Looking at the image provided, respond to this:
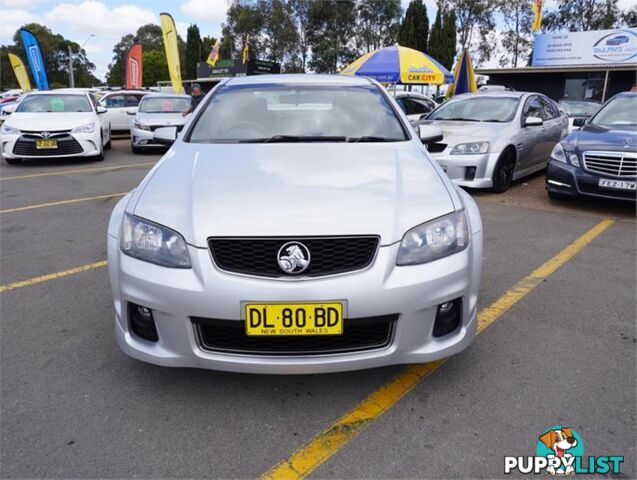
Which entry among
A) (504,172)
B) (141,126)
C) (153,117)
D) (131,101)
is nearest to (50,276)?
(504,172)

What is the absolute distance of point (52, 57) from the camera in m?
77.2

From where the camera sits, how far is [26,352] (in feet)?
9.29

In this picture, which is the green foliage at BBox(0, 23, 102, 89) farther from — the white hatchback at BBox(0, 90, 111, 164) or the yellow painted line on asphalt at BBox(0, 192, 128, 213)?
the yellow painted line on asphalt at BBox(0, 192, 128, 213)

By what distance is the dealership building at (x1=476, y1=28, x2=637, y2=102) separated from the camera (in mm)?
22641

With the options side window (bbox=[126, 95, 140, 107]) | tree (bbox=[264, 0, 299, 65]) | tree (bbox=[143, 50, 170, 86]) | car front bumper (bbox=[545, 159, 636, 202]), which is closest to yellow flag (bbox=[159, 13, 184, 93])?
side window (bbox=[126, 95, 140, 107])

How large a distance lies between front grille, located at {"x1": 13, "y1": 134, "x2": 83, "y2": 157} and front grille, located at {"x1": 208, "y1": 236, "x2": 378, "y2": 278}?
8.71 meters

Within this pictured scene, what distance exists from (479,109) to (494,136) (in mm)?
1148

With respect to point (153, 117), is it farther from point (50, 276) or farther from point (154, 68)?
point (154, 68)

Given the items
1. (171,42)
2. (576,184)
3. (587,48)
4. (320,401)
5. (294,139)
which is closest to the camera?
(320,401)

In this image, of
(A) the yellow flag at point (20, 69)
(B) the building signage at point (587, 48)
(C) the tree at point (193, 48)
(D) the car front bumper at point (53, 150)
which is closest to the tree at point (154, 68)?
(C) the tree at point (193, 48)

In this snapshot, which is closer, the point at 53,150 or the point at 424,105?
the point at 53,150

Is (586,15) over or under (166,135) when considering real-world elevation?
over
